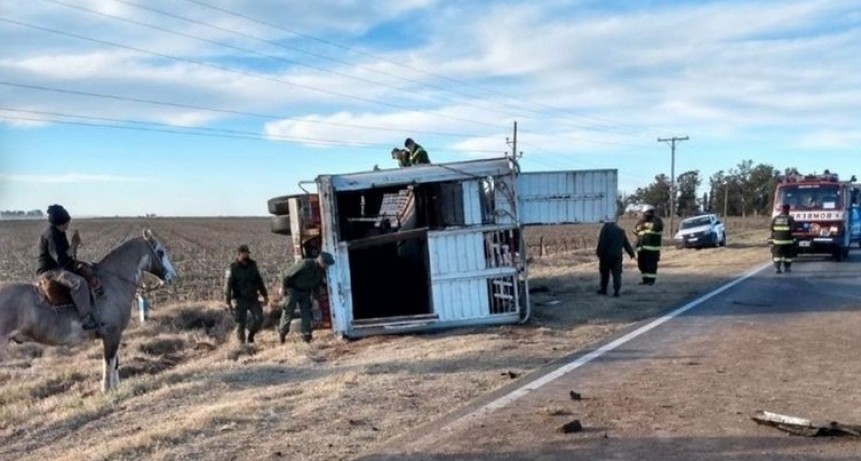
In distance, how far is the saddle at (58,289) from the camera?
1111cm

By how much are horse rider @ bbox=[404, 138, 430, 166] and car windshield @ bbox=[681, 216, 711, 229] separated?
1126 inches

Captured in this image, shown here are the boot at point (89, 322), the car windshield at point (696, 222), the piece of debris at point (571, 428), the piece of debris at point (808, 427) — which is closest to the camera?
the piece of debris at point (808, 427)

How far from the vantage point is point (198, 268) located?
3647cm

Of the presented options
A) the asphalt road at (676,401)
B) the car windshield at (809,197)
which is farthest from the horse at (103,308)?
the car windshield at (809,197)

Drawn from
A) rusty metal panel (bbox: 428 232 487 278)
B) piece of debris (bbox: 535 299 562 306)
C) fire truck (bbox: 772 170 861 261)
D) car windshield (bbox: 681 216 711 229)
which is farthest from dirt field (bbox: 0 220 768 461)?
car windshield (bbox: 681 216 711 229)

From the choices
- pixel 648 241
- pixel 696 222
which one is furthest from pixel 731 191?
→ pixel 648 241

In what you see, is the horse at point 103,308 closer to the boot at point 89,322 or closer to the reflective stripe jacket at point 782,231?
the boot at point 89,322

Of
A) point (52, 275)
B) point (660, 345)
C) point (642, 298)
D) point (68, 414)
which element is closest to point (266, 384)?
point (68, 414)

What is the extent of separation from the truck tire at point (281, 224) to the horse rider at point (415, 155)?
2.57m

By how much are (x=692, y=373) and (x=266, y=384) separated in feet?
16.1

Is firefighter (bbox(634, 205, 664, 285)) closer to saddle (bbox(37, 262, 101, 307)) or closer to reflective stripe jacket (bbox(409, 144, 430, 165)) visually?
reflective stripe jacket (bbox(409, 144, 430, 165))

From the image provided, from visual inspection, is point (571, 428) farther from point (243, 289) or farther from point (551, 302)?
point (551, 302)

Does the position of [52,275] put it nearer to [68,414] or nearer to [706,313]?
[68,414]

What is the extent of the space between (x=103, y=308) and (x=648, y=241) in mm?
12784
